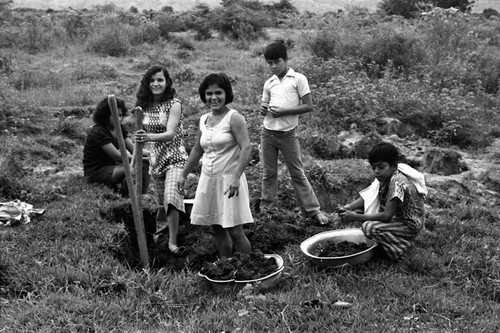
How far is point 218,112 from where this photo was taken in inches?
166

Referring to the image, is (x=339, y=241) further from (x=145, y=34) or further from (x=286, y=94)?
(x=145, y=34)

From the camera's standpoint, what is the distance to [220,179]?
420 centimetres

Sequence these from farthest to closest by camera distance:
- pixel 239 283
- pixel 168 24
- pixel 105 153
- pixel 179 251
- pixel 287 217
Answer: pixel 168 24
pixel 105 153
pixel 287 217
pixel 179 251
pixel 239 283

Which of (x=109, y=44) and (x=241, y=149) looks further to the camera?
(x=109, y=44)

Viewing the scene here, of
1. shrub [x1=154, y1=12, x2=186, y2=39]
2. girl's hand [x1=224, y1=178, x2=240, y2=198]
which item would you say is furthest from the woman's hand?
shrub [x1=154, y1=12, x2=186, y2=39]

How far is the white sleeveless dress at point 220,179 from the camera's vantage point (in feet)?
13.6

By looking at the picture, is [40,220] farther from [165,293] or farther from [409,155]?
[409,155]

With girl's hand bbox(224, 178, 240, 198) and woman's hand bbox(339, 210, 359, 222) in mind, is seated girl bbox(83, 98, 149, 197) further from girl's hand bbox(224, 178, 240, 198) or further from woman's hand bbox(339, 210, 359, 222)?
woman's hand bbox(339, 210, 359, 222)

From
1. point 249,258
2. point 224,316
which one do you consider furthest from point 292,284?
point 224,316

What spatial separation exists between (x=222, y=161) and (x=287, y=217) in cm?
146

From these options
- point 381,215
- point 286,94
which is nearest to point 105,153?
point 286,94

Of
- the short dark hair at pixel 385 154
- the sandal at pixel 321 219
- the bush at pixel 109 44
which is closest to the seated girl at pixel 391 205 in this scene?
the short dark hair at pixel 385 154

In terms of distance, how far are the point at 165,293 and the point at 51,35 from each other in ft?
46.5

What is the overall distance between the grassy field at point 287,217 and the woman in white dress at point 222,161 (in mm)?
538
